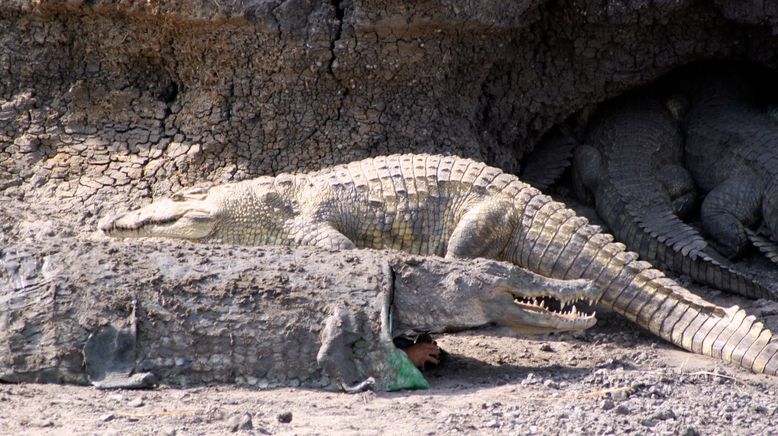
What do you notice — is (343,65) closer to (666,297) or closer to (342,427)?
(666,297)

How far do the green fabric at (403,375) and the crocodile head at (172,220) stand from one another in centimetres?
188

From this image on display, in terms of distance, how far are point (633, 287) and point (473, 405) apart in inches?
61.2

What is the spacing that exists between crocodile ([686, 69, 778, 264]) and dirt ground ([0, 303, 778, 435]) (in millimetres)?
2281

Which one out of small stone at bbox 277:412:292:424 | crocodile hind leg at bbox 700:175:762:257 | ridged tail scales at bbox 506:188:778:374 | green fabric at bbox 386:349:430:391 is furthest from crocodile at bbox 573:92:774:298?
small stone at bbox 277:412:292:424

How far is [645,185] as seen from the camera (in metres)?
7.39

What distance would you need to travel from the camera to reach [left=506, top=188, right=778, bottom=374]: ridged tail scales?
500cm

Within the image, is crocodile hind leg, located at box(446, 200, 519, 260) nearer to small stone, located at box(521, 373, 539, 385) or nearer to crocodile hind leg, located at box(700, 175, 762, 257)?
small stone, located at box(521, 373, 539, 385)

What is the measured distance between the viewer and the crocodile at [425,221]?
540 cm

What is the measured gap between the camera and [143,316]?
4.53 meters

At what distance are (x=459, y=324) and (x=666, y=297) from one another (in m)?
1.28

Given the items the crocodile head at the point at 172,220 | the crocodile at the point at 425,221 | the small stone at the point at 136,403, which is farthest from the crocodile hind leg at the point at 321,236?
the small stone at the point at 136,403

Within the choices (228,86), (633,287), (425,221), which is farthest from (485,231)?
(228,86)

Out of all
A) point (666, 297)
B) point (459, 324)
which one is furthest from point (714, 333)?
point (459, 324)

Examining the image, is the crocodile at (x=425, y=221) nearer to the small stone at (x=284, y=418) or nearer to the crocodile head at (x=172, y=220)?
the crocodile head at (x=172, y=220)
